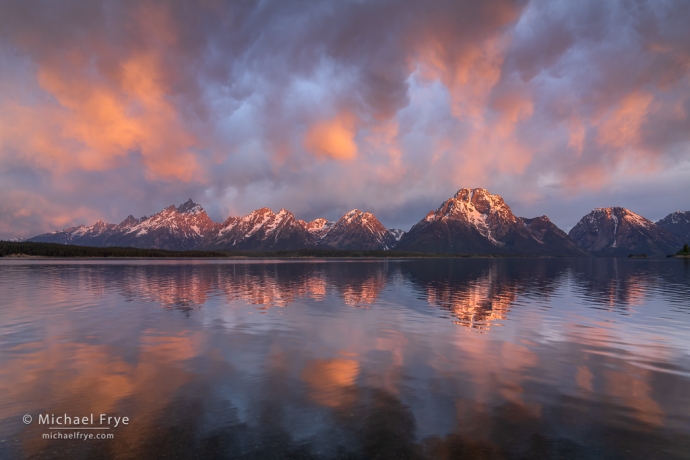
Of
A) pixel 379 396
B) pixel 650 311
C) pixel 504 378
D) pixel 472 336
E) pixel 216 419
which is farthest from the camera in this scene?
pixel 650 311

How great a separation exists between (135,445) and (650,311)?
2181 inches

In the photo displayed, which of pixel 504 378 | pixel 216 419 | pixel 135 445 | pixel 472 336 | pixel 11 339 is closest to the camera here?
pixel 135 445

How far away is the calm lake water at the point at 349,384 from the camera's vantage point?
13.1 metres

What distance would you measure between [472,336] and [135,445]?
1007 inches

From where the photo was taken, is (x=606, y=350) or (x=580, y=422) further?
(x=606, y=350)

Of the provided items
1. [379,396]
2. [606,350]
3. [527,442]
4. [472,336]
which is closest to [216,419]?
[379,396]

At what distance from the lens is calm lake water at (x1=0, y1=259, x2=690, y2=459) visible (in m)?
13.1

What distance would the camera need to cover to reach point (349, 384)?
19.5m

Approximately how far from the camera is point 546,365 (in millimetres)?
23188

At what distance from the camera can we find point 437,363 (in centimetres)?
2327

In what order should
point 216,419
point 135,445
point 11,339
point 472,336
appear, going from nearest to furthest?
point 135,445
point 216,419
point 11,339
point 472,336

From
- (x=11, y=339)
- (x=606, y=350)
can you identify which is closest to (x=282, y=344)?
(x=11, y=339)

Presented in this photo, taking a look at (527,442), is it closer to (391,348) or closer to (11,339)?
(391,348)

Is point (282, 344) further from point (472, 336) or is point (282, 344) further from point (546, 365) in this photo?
point (546, 365)
